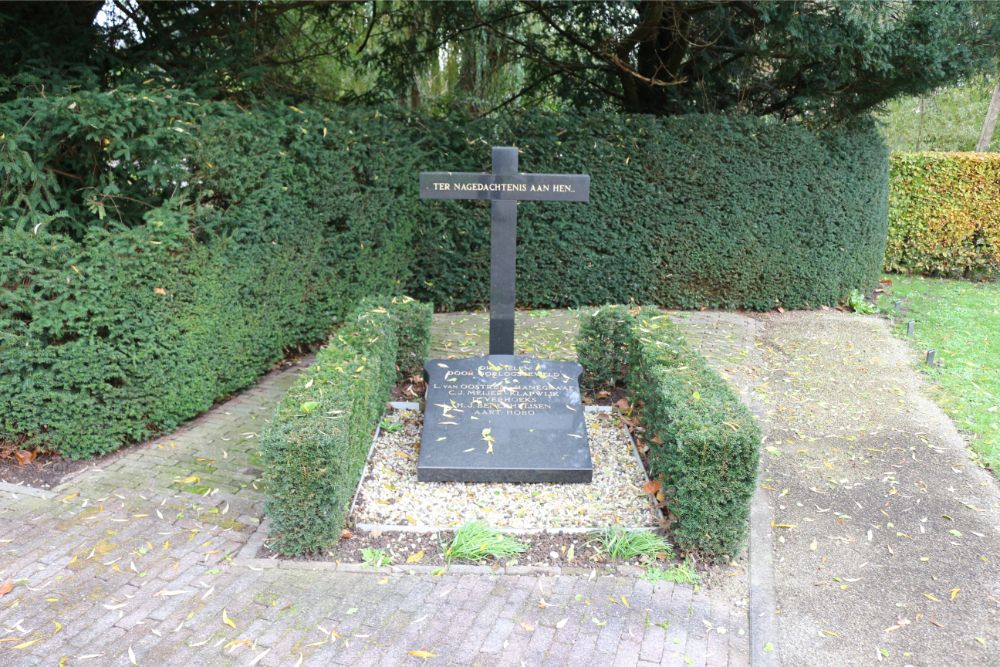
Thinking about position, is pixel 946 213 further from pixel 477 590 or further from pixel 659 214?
pixel 477 590

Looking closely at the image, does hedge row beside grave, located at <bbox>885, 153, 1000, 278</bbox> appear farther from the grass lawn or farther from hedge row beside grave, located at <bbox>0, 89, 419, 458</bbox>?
hedge row beside grave, located at <bbox>0, 89, 419, 458</bbox>

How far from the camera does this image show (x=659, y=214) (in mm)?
9438

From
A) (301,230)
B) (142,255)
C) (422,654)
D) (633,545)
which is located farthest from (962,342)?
(142,255)

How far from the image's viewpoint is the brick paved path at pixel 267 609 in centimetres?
331

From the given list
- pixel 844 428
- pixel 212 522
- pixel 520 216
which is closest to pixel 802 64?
pixel 520 216

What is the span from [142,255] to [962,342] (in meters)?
8.96

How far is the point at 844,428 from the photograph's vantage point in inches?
238

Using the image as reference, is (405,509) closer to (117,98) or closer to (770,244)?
(117,98)

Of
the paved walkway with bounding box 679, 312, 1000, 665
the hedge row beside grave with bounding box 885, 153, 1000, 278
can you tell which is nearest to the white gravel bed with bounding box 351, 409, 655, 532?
the paved walkway with bounding box 679, 312, 1000, 665

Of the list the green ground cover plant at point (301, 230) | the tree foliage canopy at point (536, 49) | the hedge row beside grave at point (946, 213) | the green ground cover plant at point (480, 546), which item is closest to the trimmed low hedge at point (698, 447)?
the green ground cover plant at point (480, 546)

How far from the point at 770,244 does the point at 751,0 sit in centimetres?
310

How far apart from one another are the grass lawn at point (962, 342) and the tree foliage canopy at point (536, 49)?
3.08 m

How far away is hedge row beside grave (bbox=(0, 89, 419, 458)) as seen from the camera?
16.0 ft

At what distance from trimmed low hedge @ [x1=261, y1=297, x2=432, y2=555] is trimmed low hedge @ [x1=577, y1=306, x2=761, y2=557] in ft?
6.27
